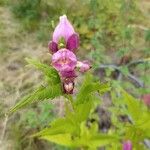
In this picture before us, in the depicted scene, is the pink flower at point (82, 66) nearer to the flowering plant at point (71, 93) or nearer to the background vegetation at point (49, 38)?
the flowering plant at point (71, 93)

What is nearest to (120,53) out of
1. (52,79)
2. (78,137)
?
(78,137)

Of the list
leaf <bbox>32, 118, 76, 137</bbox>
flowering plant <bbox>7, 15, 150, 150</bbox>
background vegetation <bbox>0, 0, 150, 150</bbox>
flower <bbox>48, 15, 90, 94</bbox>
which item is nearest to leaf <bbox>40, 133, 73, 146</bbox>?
flowering plant <bbox>7, 15, 150, 150</bbox>

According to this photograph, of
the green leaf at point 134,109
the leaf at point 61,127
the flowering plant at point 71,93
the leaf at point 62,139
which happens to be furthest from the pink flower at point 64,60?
the leaf at point 62,139

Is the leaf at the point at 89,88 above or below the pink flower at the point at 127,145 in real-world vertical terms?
above

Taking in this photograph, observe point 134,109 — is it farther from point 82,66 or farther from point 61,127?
point 82,66

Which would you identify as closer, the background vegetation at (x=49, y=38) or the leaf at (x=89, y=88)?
the leaf at (x=89, y=88)

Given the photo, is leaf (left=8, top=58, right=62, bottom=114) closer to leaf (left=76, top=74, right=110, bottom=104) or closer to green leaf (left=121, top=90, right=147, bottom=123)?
leaf (left=76, top=74, right=110, bottom=104)
